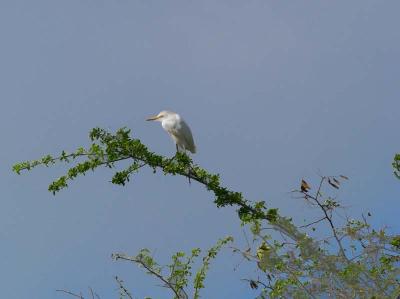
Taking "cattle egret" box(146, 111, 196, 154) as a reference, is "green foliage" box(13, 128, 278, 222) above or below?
below

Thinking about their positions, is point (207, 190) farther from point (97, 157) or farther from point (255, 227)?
point (97, 157)

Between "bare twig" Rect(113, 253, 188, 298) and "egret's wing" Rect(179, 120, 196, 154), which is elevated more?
"egret's wing" Rect(179, 120, 196, 154)

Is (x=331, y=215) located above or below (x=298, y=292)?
above

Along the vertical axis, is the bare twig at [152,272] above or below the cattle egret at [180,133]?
below

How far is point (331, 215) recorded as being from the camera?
1216cm

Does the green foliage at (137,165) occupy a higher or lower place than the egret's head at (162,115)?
lower

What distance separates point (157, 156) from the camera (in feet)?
40.3

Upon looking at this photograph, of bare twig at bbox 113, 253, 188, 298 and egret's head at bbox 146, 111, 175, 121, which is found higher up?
egret's head at bbox 146, 111, 175, 121

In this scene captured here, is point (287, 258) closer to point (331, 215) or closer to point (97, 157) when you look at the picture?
point (331, 215)

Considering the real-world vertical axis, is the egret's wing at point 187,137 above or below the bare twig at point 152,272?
above

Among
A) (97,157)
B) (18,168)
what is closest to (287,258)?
(97,157)

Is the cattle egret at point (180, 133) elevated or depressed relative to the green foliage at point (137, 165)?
elevated

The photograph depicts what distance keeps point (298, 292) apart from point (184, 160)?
2.69 meters

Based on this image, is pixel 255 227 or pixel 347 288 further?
pixel 255 227
